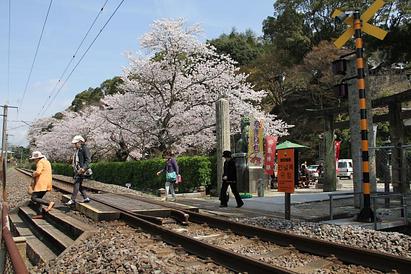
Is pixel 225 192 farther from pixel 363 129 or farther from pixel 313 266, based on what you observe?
pixel 313 266

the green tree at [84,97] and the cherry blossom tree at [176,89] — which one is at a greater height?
the green tree at [84,97]

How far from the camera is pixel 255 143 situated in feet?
59.5

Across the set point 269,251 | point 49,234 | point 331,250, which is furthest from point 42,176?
point 331,250

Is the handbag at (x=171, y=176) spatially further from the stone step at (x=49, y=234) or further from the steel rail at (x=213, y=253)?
the steel rail at (x=213, y=253)

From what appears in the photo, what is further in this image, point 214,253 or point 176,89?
point 176,89

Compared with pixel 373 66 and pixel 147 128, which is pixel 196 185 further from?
pixel 373 66

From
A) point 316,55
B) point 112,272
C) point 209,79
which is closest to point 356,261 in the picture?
point 112,272

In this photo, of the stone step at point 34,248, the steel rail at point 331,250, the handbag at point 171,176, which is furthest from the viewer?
the handbag at point 171,176

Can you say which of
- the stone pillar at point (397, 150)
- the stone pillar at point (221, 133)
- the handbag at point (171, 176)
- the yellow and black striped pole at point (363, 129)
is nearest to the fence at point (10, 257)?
the yellow and black striped pole at point (363, 129)

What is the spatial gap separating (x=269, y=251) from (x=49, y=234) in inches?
178

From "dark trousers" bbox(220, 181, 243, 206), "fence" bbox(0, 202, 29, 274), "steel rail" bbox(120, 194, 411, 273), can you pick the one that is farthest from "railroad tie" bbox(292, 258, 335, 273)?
"dark trousers" bbox(220, 181, 243, 206)

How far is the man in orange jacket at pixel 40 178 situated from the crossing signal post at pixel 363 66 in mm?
7520

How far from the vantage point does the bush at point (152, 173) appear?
19.4m

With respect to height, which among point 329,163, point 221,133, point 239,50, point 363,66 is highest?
point 239,50
